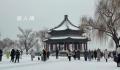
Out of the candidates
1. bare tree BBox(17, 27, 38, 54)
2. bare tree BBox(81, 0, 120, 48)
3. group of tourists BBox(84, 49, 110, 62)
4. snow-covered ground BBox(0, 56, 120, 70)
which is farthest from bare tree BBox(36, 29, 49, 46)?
snow-covered ground BBox(0, 56, 120, 70)

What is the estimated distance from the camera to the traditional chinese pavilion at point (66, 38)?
6475 cm

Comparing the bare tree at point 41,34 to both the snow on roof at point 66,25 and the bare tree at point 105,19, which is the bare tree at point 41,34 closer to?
the snow on roof at point 66,25

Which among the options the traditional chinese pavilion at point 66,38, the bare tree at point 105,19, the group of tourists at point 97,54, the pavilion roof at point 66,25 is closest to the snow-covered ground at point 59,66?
the group of tourists at point 97,54

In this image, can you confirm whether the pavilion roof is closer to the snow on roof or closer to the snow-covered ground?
the snow on roof

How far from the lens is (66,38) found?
212ft

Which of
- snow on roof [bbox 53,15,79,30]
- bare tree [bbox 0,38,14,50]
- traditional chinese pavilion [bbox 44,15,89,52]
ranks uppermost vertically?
snow on roof [bbox 53,15,79,30]

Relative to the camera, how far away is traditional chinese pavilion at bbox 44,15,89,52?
Result: 212ft

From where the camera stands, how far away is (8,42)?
438 feet

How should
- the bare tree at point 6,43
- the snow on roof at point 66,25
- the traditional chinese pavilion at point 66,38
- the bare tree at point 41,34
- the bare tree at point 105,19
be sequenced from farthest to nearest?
the bare tree at point 6,43 → the bare tree at point 41,34 → the snow on roof at point 66,25 → the traditional chinese pavilion at point 66,38 → the bare tree at point 105,19

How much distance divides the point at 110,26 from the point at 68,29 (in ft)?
63.1

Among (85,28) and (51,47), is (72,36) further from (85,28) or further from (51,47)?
(85,28)

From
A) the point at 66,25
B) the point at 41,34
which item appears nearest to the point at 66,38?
the point at 66,25

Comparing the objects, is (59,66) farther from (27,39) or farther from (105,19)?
(27,39)

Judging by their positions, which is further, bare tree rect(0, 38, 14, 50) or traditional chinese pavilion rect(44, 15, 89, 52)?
bare tree rect(0, 38, 14, 50)
